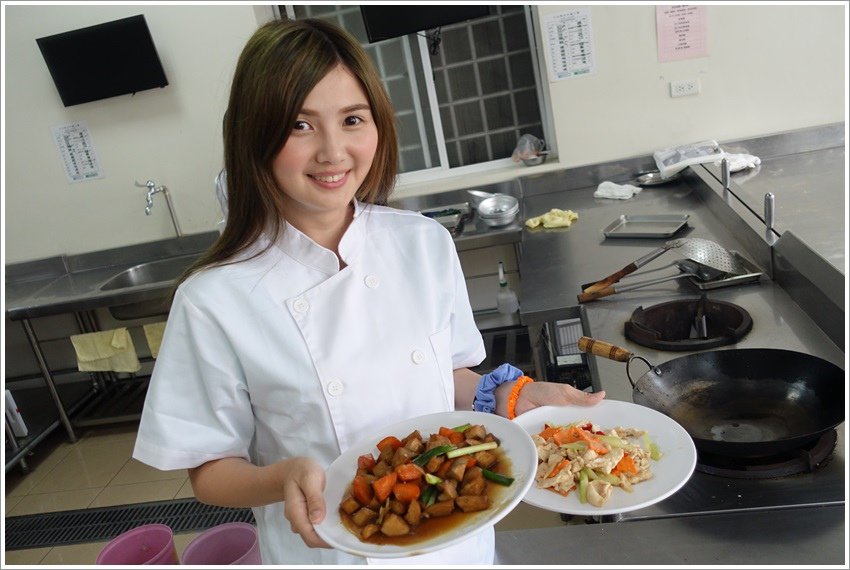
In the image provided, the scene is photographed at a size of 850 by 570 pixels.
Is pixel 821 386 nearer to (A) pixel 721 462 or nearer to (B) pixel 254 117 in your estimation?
(A) pixel 721 462

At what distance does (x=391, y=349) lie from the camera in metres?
→ 1.23

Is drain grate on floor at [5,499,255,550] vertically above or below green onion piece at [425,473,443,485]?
below

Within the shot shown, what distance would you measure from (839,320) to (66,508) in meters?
3.32

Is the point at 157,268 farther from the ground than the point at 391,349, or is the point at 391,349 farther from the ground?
the point at 391,349

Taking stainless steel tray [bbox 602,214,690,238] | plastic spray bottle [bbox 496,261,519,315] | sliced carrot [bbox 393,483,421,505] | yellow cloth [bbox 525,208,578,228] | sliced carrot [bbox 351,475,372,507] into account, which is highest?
sliced carrot [bbox 351,475,372,507]

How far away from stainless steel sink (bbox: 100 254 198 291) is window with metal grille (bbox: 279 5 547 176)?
4.73 feet

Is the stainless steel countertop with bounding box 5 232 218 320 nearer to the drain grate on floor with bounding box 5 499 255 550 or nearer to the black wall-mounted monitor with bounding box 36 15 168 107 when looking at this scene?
the black wall-mounted monitor with bounding box 36 15 168 107

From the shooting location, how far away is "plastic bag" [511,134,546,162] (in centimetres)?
392

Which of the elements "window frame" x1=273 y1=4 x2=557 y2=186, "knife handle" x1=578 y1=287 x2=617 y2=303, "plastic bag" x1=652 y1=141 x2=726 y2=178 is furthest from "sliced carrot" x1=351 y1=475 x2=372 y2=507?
"window frame" x1=273 y1=4 x2=557 y2=186

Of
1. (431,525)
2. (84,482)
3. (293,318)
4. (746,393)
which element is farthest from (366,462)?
(84,482)

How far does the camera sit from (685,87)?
3623 millimetres

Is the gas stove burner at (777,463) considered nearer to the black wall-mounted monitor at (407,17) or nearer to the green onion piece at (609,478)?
the green onion piece at (609,478)

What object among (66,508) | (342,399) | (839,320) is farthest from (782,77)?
(66,508)

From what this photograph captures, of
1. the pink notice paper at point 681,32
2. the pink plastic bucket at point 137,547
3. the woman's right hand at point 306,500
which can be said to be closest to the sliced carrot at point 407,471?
the woman's right hand at point 306,500
